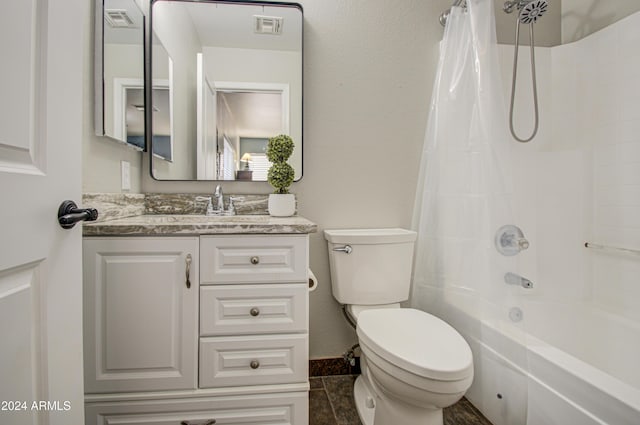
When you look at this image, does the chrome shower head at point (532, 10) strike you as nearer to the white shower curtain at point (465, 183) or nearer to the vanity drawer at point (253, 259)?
the white shower curtain at point (465, 183)

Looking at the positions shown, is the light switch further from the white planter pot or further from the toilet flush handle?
the toilet flush handle

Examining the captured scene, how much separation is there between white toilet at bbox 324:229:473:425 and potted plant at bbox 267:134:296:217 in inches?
10.2

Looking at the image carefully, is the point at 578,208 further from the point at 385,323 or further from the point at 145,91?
the point at 145,91

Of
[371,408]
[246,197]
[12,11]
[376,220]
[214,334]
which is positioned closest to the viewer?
[12,11]

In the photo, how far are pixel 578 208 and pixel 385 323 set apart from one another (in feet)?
4.32

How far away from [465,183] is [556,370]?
2.50 ft

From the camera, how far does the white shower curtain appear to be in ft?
4.53

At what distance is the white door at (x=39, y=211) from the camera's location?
0.58 m

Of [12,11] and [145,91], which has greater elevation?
[145,91]

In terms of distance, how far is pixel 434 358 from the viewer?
1097 mm

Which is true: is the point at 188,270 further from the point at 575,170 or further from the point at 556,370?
the point at 575,170

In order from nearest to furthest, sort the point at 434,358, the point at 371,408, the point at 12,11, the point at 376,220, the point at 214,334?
the point at 12,11, the point at 434,358, the point at 214,334, the point at 371,408, the point at 376,220

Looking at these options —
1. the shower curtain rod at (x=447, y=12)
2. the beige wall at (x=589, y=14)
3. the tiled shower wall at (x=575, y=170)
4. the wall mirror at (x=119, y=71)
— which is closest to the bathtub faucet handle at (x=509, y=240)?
the tiled shower wall at (x=575, y=170)

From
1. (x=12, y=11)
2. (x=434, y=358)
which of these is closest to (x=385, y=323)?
(x=434, y=358)
